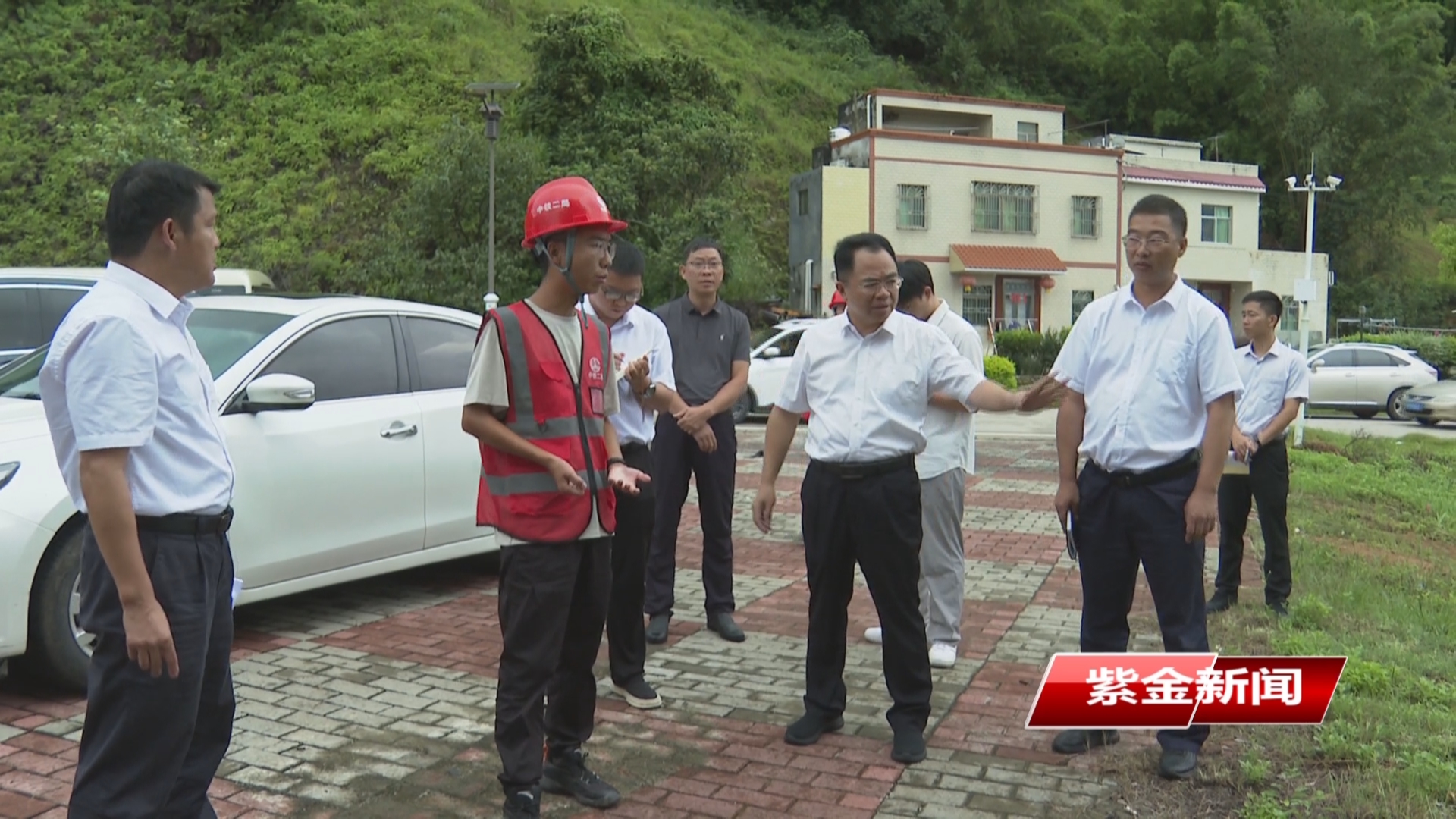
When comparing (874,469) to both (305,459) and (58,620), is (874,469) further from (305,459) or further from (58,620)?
(58,620)

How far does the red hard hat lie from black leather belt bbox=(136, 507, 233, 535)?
129 cm

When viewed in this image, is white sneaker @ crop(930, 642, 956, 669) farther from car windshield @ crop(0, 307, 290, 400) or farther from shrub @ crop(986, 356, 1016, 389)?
shrub @ crop(986, 356, 1016, 389)

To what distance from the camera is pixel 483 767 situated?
4.14 metres

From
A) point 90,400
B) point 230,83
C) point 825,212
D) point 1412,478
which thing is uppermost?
point 230,83

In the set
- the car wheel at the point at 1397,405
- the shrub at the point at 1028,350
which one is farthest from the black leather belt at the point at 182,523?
the shrub at the point at 1028,350

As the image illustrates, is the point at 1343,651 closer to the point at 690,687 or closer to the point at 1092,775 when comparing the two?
the point at 1092,775

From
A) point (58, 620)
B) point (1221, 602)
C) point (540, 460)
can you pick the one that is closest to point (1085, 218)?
point (1221, 602)

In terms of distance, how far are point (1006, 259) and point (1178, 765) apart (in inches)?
1290

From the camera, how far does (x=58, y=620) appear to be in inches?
182

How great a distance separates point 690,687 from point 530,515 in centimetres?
185

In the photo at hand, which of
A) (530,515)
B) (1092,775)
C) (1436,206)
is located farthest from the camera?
(1436,206)

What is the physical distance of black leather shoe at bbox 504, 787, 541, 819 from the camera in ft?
→ 11.7

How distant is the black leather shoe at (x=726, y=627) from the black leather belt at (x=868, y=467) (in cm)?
185

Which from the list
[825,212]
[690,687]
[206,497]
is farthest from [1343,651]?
[825,212]
